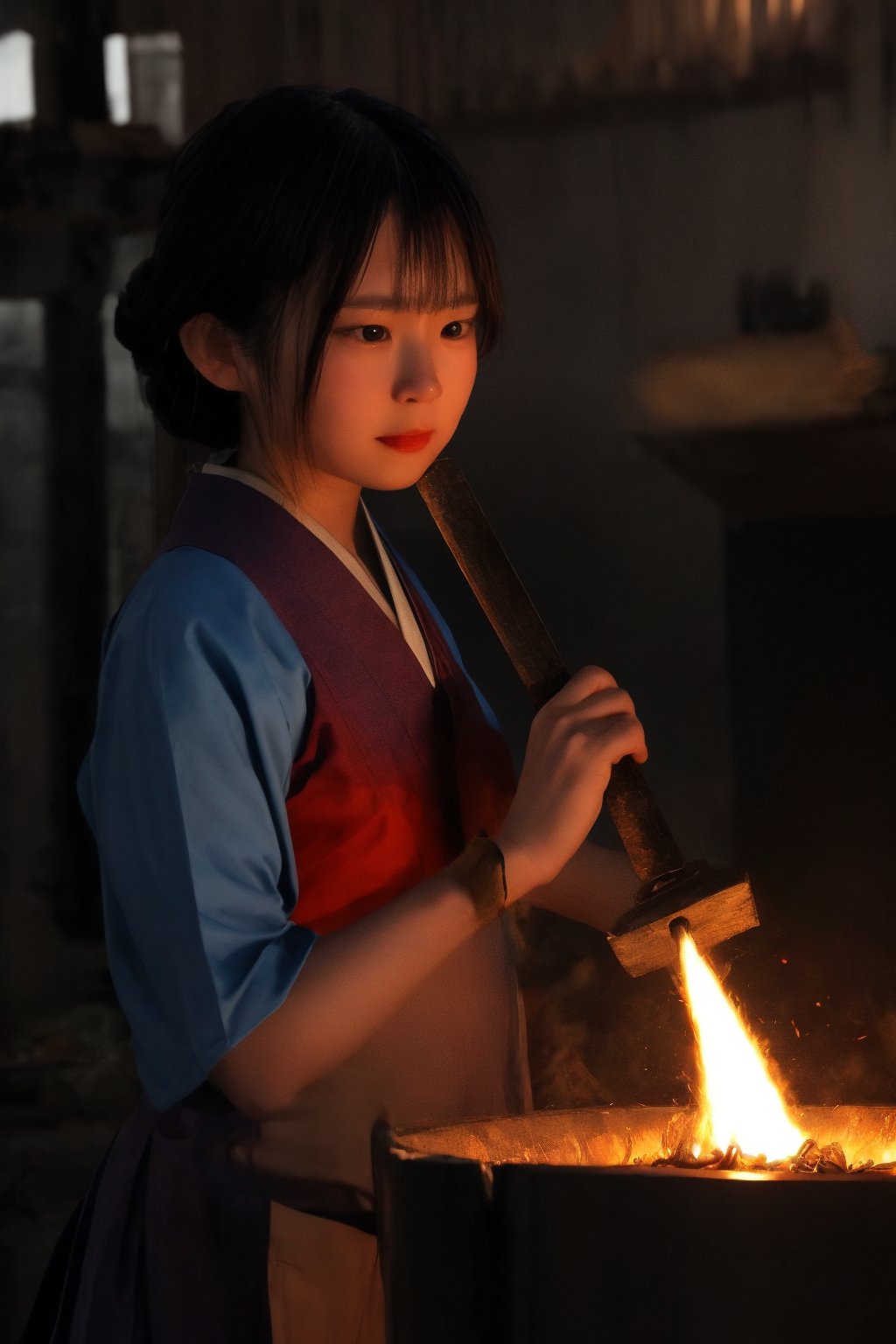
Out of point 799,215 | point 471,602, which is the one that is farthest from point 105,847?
point 799,215

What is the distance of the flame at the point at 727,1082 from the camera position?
43.3 inches

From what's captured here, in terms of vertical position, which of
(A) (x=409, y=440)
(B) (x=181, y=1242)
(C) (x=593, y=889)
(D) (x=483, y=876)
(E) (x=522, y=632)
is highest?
(A) (x=409, y=440)

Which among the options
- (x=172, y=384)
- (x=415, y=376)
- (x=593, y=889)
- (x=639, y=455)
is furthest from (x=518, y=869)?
(x=639, y=455)

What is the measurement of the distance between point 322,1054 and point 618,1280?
239mm

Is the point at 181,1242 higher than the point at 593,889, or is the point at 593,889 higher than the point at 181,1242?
the point at 593,889

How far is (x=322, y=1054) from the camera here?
1.03 m

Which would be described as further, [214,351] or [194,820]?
[214,351]

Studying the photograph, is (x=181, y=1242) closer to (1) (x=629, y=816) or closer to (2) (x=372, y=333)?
(1) (x=629, y=816)

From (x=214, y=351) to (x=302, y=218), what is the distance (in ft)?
0.45

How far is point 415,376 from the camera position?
1131 millimetres

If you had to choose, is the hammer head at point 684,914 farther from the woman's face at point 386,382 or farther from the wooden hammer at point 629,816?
the woman's face at point 386,382

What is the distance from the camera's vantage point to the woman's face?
1111 millimetres

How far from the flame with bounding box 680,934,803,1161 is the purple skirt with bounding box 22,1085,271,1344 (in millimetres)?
320

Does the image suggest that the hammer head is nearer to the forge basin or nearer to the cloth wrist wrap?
the cloth wrist wrap
